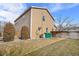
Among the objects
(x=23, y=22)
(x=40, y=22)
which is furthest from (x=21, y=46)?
(x=40, y=22)

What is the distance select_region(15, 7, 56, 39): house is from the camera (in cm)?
516

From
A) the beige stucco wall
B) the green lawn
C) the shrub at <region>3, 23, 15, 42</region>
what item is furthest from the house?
the green lawn

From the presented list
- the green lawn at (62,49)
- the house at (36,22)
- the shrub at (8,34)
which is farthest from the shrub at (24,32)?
the green lawn at (62,49)

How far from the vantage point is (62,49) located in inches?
202

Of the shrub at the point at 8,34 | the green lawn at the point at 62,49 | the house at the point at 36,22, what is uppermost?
the house at the point at 36,22

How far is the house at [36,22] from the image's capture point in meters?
5.16

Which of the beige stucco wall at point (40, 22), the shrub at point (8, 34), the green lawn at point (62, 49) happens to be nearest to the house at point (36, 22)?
the beige stucco wall at point (40, 22)

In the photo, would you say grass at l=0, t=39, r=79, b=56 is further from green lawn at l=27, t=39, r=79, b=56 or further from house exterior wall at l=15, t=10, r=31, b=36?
house exterior wall at l=15, t=10, r=31, b=36

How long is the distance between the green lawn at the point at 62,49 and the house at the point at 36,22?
269mm

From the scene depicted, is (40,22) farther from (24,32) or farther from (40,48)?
(40,48)

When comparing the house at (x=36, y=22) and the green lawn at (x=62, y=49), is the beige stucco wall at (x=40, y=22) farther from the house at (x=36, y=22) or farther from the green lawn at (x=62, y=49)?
the green lawn at (x=62, y=49)

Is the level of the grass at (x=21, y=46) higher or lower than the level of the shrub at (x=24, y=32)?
lower

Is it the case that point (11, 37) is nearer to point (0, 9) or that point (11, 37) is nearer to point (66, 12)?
point (0, 9)

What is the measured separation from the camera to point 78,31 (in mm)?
5137
